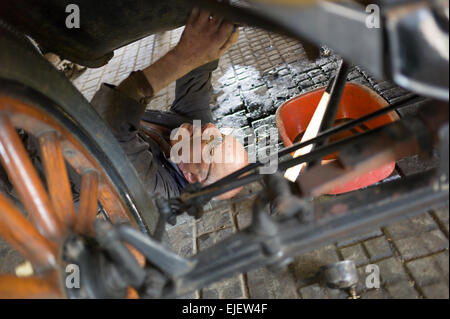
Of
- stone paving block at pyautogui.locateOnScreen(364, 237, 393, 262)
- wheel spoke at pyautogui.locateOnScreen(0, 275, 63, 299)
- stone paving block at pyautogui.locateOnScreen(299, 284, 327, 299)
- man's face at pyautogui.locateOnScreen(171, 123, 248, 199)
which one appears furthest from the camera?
man's face at pyautogui.locateOnScreen(171, 123, 248, 199)

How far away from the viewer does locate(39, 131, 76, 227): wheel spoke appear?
1.51 metres

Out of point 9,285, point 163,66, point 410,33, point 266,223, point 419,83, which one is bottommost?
point 9,285

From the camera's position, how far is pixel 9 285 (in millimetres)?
1302

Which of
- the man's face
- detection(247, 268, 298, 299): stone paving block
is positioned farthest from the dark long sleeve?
detection(247, 268, 298, 299): stone paving block

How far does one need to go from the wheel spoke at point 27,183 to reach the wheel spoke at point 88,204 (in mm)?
112

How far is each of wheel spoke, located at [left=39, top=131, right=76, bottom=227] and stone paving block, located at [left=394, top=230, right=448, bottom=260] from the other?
167cm

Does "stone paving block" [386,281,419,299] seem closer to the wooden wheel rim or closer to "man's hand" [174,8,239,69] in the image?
the wooden wheel rim

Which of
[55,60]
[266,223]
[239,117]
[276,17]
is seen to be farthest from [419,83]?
[55,60]

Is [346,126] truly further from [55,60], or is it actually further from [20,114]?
[55,60]

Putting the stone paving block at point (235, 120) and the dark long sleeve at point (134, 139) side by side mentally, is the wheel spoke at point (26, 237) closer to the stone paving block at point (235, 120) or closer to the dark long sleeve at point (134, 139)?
the dark long sleeve at point (134, 139)

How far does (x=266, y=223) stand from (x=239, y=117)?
8.07 ft

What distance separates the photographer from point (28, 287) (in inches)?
51.3
